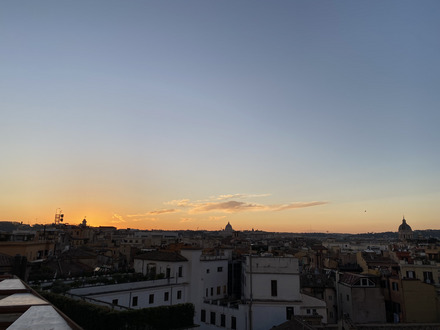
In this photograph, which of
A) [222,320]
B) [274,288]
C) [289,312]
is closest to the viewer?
[289,312]

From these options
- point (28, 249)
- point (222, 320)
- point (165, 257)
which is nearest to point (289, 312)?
point (222, 320)

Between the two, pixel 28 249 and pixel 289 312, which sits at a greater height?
pixel 28 249

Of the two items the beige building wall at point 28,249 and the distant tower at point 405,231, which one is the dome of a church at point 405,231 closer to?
the distant tower at point 405,231

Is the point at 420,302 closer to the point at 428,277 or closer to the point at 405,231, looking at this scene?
the point at 428,277

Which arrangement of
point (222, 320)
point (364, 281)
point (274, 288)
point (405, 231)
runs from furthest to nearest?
point (405, 231) < point (364, 281) < point (274, 288) < point (222, 320)

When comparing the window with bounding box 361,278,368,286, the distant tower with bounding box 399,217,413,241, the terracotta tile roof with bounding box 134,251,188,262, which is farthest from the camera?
the distant tower with bounding box 399,217,413,241

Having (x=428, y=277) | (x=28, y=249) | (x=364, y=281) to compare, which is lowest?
(x=364, y=281)

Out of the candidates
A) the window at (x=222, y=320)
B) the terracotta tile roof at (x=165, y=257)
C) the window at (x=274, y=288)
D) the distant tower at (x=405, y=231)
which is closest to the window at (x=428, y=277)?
the window at (x=274, y=288)

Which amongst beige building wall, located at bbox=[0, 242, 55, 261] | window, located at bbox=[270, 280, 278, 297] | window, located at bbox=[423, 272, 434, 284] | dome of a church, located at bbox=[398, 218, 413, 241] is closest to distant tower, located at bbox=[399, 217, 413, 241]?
dome of a church, located at bbox=[398, 218, 413, 241]

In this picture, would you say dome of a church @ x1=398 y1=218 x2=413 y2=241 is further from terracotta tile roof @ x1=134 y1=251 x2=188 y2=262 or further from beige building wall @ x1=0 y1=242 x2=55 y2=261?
beige building wall @ x1=0 y1=242 x2=55 y2=261

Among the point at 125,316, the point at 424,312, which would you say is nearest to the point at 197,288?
the point at 125,316

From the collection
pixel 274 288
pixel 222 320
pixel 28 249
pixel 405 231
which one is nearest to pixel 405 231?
pixel 405 231

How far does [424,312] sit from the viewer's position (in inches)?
1487

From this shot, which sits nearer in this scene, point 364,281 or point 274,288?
point 274,288
